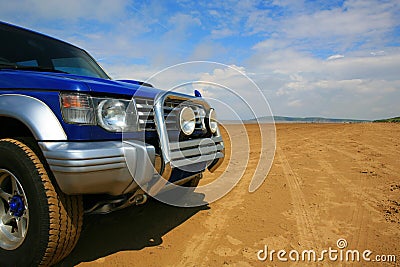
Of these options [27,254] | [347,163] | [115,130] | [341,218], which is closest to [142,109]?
[115,130]

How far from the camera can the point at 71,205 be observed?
6.99 ft

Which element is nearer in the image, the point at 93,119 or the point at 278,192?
the point at 93,119

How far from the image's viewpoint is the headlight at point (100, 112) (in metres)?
2.08

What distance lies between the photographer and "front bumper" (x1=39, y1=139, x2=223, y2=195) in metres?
1.93

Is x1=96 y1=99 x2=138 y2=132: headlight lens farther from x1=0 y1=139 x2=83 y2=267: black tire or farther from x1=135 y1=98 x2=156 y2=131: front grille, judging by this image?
x1=0 y1=139 x2=83 y2=267: black tire

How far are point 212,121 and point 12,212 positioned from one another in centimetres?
207

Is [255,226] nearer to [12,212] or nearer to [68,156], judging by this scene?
[68,156]

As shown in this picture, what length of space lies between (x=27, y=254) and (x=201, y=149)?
1.66 m

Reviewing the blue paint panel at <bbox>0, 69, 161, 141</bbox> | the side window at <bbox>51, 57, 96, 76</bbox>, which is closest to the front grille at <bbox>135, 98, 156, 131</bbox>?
the blue paint panel at <bbox>0, 69, 161, 141</bbox>

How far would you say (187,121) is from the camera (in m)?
2.81

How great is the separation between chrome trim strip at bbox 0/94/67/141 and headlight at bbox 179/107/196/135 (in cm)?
103

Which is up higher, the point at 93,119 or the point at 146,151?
the point at 93,119

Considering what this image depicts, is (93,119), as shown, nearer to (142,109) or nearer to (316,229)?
(142,109)

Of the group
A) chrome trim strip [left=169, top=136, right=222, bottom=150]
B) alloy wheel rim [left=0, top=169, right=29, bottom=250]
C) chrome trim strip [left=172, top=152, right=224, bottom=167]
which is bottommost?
alloy wheel rim [left=0, top=169, right=29, bottom=250]
